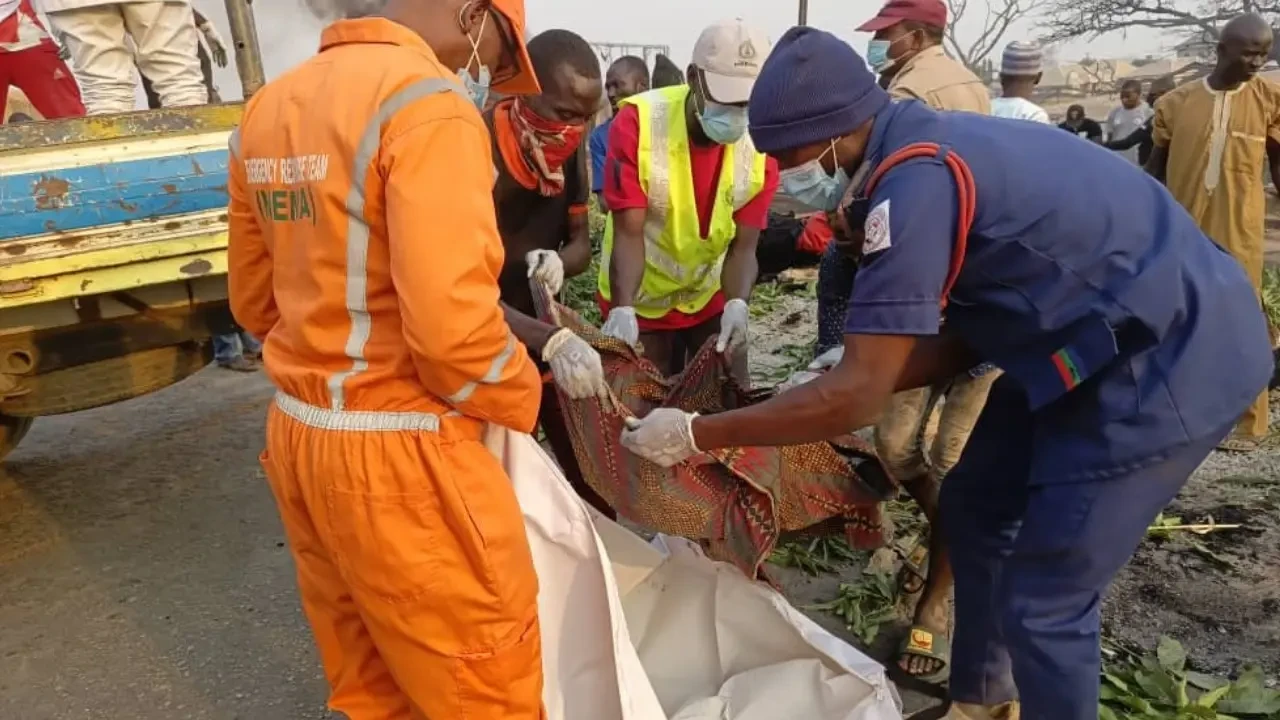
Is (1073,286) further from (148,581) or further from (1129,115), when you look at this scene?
(1129,115)

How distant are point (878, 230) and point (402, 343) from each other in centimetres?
93

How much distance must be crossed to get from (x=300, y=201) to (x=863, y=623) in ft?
7.67

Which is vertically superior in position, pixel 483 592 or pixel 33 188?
pixel 33 188

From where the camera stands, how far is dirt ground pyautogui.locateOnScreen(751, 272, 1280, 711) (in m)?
3.09

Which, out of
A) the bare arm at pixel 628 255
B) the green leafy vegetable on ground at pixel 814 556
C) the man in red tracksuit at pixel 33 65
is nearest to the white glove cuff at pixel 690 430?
the bare arm at pixel 628 255

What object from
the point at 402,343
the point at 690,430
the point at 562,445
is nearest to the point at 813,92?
the point at 690,430

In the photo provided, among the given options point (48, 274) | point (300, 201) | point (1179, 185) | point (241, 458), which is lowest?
point (241, 458)

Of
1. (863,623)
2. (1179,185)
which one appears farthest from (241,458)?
(1179,185)

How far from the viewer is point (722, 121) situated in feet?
10.5

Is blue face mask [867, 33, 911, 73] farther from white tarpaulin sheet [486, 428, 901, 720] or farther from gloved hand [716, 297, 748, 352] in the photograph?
white tarpaulin sheet [486, 428, 901, 720]

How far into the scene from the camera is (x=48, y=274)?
3.17m

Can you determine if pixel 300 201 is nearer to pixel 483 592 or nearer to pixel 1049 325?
pixel 483 592

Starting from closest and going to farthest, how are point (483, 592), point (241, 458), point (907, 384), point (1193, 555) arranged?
point (483, 592) < point (907, 384) < point (1193, 555) < point (241, 458)

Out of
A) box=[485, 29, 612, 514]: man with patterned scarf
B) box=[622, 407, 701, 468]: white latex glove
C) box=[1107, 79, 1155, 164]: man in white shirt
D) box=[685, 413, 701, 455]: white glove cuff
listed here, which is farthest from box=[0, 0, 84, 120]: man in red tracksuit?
box=[1107, 79, 1155, 164]: man in white shirt
